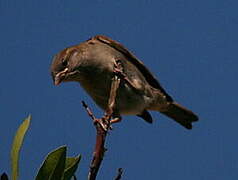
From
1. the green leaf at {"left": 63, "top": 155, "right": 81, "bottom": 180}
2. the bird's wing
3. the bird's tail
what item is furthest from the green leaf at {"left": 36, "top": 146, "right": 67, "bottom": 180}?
the bird's tail

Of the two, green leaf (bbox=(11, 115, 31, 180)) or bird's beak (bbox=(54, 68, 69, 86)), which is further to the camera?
bird's beak (bbox=(54, 68, 69, 86))

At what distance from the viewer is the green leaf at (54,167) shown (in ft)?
2.59

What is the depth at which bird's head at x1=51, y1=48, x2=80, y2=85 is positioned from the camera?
1708mm

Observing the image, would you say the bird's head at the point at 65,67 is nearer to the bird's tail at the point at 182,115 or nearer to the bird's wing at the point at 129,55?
the bird's wing at the point at 129,55

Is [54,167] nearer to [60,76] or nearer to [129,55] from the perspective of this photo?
[60,76]

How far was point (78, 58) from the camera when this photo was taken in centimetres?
189

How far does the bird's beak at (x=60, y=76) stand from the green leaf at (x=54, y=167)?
2.74 feet

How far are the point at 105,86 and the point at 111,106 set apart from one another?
1.01 m

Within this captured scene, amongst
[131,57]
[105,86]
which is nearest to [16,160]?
[105,86]

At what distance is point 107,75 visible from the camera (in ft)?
6.05

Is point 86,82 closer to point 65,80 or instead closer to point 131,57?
point 65,80

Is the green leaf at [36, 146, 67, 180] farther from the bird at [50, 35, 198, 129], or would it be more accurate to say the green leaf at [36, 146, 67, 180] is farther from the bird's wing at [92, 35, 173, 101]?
the bird's wing at [92, 35, 173, 101]

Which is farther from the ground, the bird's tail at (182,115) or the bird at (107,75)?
the bird at (107,75)

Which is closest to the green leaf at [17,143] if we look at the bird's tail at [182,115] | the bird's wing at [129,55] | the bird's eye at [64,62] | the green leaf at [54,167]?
the green leaf at [54,167]
